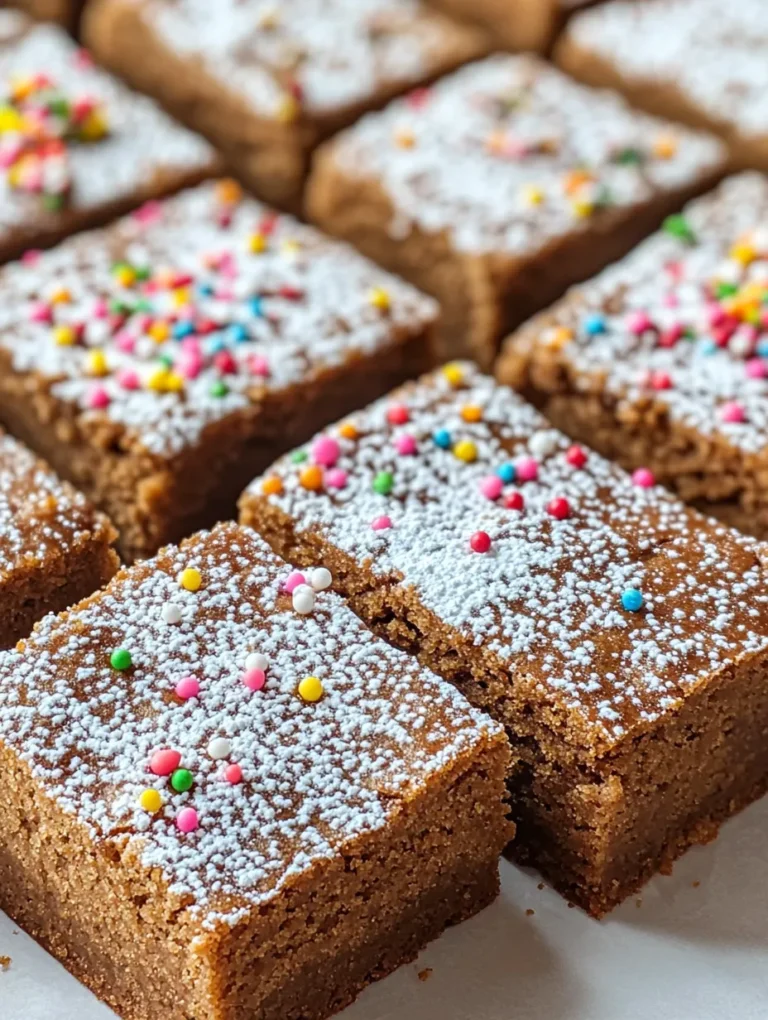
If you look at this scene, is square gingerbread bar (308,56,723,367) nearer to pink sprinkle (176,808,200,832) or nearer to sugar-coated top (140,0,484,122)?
sugar-coated top (140,0,484,122)

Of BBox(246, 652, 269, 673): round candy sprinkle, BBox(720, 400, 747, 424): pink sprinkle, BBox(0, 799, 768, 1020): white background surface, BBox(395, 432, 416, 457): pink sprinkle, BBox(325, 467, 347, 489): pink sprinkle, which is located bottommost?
BBox(0, 799, 768, 1020): white background surface

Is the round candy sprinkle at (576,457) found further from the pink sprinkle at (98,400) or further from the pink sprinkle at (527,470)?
the pink sprinkle at (98,400)

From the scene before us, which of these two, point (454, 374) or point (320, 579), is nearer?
point (320, 579)

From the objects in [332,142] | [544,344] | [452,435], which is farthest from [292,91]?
[452,435]

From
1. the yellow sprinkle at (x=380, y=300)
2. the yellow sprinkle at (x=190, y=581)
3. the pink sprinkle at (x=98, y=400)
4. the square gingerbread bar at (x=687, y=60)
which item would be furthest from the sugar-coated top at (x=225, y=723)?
the square gingerbread bar at (x=687, y=60)

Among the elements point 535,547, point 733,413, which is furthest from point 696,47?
point 535,547

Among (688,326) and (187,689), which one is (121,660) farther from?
(688,326)

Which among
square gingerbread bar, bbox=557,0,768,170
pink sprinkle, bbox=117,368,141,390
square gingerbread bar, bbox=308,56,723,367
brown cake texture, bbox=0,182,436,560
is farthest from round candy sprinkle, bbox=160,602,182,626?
square gingerbread bar, bbox=557,0,768,170
